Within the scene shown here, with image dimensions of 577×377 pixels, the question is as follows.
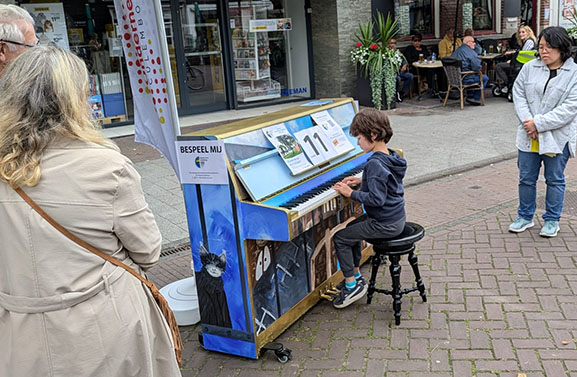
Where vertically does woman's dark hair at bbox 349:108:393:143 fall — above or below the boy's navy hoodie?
above

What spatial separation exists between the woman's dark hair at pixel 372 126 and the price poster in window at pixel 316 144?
378 millimetres

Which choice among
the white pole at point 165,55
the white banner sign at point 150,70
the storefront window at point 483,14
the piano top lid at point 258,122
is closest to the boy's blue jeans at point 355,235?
the piano top lid at point 258,122

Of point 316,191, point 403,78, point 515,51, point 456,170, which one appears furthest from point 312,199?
point 515,51

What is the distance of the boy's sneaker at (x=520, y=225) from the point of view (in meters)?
5.42

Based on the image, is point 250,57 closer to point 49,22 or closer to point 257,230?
point 49,22

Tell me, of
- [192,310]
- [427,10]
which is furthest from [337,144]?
[427,10]

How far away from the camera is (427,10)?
15.2 meters

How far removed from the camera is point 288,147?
150 inches

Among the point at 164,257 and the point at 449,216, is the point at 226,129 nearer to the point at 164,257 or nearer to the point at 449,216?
the point at 164,257

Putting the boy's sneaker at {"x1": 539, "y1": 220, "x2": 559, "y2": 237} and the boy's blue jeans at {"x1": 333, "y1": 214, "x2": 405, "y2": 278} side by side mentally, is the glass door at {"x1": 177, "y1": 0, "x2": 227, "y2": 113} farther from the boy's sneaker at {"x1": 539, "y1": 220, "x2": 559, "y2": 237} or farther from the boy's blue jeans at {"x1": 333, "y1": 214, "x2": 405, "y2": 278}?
the boy's blue jeans at {"x1": 333, "y1": 214, "x2": 405, "y2": 278}

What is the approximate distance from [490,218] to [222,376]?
3556 millimetres

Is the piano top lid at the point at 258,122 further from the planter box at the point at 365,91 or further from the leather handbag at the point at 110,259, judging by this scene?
the planter box at the point at 365,91

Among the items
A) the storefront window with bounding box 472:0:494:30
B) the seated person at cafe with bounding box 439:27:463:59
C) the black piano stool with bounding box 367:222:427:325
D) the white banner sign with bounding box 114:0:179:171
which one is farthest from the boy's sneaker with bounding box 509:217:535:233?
the storefront window with bounding box 472:0:494:30

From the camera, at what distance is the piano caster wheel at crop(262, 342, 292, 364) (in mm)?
3506
